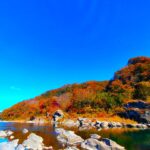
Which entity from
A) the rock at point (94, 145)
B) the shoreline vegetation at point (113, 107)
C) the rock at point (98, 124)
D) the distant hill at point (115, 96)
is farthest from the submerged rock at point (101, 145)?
the distant hill at point (115, 96)

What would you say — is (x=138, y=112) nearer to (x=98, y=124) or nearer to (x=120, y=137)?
(x=98, y=124)

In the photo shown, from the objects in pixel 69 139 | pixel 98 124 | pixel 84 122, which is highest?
pixel 84 122

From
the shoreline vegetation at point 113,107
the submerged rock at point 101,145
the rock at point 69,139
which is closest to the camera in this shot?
the submerged rock at point 101,145

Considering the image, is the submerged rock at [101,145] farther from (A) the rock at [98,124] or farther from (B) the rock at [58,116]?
(B) the rock at [58,116]

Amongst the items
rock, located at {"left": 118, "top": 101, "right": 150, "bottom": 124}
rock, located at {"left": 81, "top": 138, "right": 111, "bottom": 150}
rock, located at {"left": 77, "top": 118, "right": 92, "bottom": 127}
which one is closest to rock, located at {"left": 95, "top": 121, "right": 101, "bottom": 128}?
rock, located at {"left": 77, "top": 118, "right": 92, "bottom": 127}

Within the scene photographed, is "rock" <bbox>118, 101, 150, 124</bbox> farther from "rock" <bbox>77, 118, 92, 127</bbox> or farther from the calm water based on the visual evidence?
the calm water

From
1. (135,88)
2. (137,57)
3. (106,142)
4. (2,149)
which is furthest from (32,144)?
(137,57)

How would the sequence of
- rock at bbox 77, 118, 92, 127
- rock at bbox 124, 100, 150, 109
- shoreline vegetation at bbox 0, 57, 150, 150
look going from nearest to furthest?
rock at bbox 77, 118, 92, 127 → shoreline vegetation at bbox 0, 57, 150, 150 → rock at bbox 124, 100, 150, 109

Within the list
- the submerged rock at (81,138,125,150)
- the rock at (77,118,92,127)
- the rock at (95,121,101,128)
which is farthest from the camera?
the rock at (77,118,92,127)

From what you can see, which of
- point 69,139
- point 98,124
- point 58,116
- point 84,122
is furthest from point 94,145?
point 58,116

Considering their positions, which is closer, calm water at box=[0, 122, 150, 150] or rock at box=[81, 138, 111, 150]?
rock at box=[81, 138, 111, 150]

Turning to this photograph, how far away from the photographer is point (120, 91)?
151375mm

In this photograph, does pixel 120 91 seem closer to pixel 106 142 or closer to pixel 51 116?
pixel 51 116

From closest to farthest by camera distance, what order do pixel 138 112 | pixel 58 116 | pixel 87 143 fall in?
pixel 87 143 → pixel 138 112 → pixel 58 116
